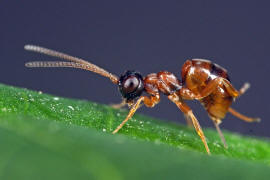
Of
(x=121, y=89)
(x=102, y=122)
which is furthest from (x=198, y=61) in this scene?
(x=102, y=122)

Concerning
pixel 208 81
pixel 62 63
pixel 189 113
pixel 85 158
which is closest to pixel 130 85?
pixel 189 113

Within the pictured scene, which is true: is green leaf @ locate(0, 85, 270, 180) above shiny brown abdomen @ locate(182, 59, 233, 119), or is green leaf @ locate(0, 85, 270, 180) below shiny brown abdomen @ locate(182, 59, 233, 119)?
below

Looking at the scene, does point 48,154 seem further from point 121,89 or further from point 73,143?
point 121,89

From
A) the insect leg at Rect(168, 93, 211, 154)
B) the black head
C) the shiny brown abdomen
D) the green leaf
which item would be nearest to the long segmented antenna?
the black head

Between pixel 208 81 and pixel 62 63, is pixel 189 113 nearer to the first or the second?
pixel 208 81

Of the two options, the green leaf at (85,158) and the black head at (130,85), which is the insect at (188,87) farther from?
the green leaf at (85,158)

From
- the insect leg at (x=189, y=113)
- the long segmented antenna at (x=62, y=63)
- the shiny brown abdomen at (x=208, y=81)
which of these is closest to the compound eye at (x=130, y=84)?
the long segmented antenna at (x=62, y=63)

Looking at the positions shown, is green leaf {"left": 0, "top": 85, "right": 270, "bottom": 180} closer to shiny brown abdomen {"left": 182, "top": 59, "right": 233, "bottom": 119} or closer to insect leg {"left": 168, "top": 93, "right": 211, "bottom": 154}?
insect leg {"left": 168, "top": 93, "right": 211, "bottom": 154}
